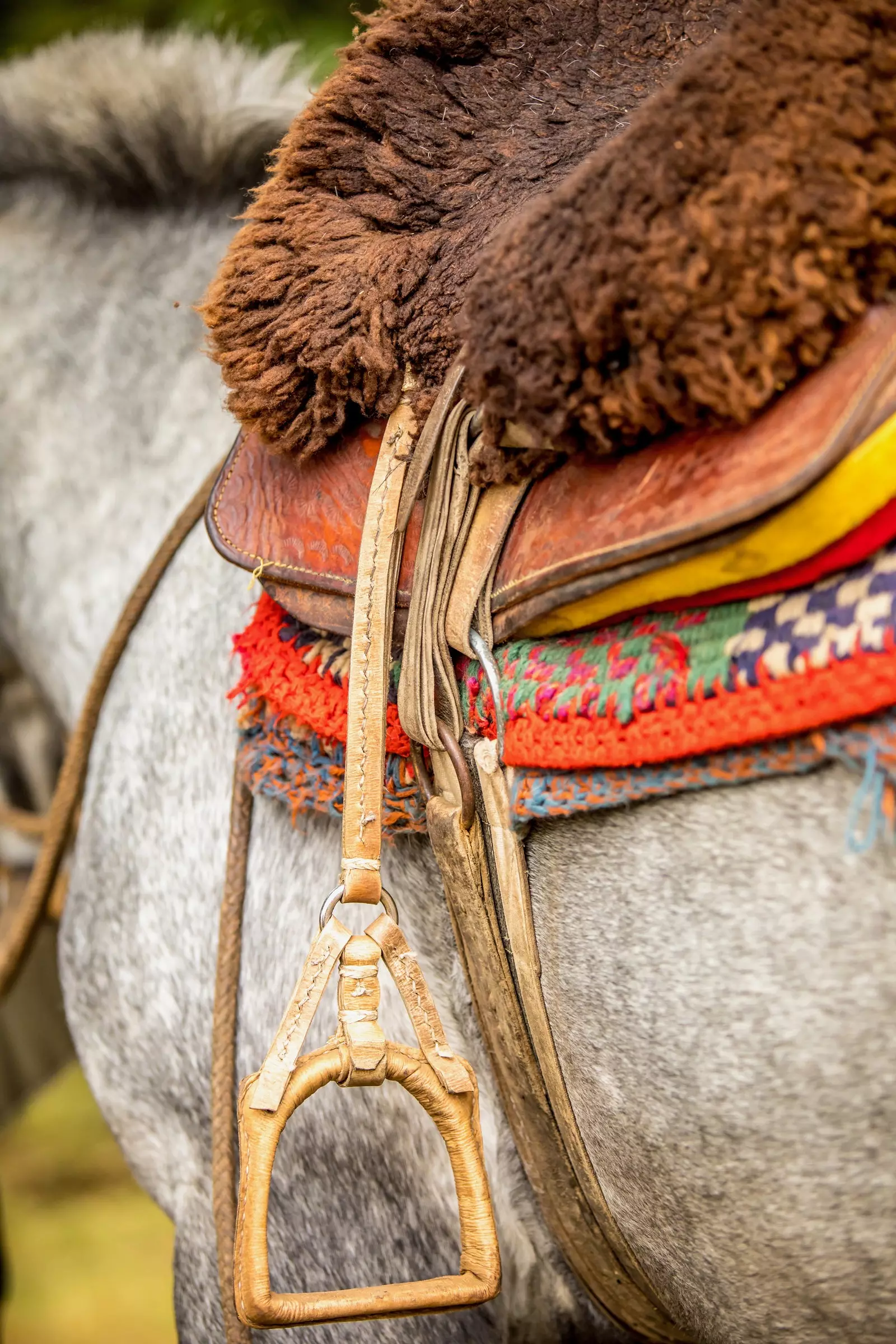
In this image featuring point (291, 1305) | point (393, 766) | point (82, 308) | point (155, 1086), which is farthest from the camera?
point (82, 308)

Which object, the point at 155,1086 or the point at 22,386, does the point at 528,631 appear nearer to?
the point at 155,1086

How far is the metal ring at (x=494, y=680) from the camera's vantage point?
756 millimetres

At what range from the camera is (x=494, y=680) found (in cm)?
76

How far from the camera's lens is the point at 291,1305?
73 centimetres

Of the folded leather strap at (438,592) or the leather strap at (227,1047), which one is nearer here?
the folded leather strap at (438,592)

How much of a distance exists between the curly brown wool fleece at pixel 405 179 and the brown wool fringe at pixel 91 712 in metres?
0.28

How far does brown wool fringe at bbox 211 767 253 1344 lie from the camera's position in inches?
39.0

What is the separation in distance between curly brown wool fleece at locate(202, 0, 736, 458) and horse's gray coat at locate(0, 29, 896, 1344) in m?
0.34

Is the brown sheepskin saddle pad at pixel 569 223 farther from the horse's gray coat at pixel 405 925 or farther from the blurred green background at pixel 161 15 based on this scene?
the blurred green background at pixel 161 15

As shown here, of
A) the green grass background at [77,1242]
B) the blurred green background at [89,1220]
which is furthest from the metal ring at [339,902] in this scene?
the green grass background at [77,1242]

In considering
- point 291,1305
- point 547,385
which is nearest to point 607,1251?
point 291,1305

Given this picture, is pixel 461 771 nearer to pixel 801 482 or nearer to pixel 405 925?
pixel 405 925

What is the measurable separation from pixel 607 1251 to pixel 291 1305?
28 cm

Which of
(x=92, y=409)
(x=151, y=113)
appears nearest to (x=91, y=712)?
(x=92, y=409)
